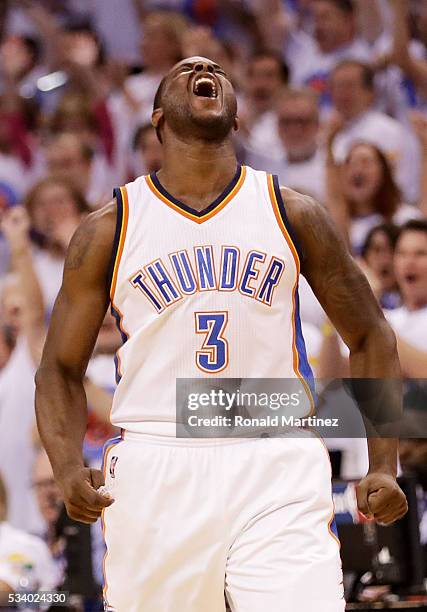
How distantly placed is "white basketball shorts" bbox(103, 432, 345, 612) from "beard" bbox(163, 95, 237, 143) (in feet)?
2.75

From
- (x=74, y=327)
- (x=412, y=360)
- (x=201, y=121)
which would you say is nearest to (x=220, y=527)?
(x=74, y=327)

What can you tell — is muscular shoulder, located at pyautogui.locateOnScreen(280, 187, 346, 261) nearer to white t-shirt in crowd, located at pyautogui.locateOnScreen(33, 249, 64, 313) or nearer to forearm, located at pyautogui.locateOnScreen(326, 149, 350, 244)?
forearm, located at pyautogui.locateOnScreen(326, 149, 350, 244)

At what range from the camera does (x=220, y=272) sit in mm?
2822

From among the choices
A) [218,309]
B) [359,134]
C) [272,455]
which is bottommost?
[272,455]

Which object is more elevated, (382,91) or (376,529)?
(382,91)

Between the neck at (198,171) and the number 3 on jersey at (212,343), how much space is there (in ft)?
1.18

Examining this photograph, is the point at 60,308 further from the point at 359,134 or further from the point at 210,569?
the point at 359,134

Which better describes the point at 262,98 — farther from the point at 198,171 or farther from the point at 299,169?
the point at 198,171

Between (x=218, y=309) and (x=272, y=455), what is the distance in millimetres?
387

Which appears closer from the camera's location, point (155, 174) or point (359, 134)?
point (155, 174)

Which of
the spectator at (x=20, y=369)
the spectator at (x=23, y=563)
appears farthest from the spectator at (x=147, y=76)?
the spectator at (x=23, y=563)

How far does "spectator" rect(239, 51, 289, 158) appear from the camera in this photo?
6668 mm

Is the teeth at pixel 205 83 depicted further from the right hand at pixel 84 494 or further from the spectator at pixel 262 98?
the spectator at pixel 262 98

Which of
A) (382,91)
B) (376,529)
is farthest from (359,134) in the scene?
(376,529)
